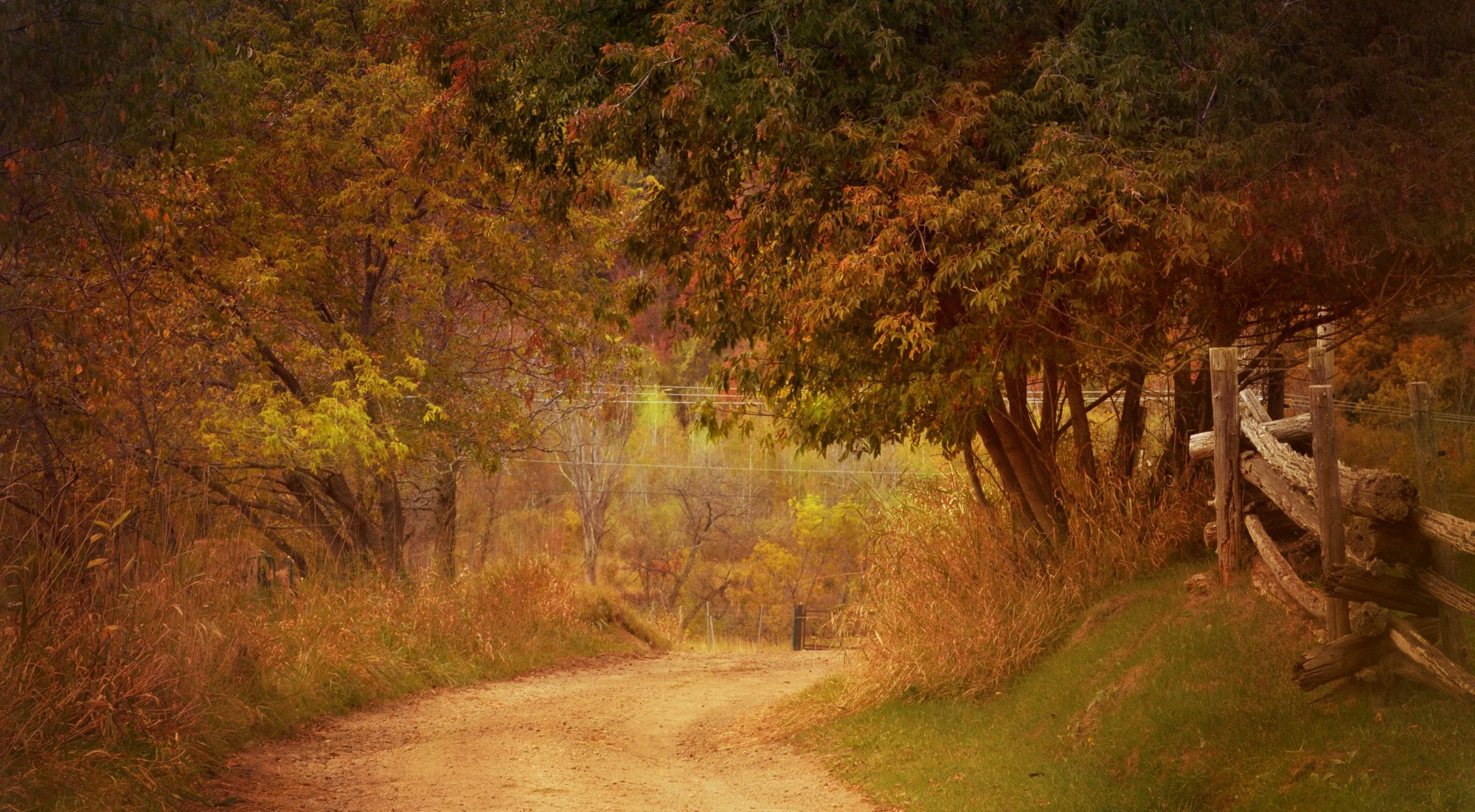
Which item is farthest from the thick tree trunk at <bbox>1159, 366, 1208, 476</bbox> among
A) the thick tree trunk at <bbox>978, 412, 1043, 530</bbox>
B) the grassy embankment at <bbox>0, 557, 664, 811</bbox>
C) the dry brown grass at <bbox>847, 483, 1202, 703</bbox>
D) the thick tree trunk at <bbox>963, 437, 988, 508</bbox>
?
the grassy embankment at <bbox>0, 557, 664, 811</bbox>

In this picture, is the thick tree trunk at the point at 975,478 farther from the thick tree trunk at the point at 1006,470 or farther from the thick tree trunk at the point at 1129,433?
the thick tree trunk at the point at 1129,433

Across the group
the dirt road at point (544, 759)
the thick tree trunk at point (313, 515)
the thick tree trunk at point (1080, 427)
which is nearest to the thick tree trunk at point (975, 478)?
the thick tree trunk at point (1080, 427)

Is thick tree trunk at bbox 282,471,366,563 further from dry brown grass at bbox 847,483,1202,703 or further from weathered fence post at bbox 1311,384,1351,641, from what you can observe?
weathered fence post at bbox 1311,384,1351,641

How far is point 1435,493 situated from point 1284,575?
1263 millimetres

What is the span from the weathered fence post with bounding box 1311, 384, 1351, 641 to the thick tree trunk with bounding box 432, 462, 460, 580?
41.7ft

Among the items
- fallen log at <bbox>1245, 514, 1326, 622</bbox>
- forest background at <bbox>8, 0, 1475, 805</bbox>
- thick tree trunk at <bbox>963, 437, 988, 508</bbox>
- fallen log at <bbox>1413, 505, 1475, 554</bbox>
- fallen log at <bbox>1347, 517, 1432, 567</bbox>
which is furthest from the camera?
thick tree trunk at <bbox>963, 437, 988, 508</bbox>

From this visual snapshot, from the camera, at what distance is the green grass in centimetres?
679

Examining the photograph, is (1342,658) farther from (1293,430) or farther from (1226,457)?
(1293,430)

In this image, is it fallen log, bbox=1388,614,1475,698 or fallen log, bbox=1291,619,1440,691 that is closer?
fallen log, bbox=1388,614,1475,698

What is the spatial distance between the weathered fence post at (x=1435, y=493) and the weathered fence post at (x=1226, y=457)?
1297 millimetres

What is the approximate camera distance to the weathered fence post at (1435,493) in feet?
23.9

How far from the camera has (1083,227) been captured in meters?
9.52

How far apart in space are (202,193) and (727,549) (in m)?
39.2

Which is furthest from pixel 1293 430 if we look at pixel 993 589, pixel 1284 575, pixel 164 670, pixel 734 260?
pixel 164 670
